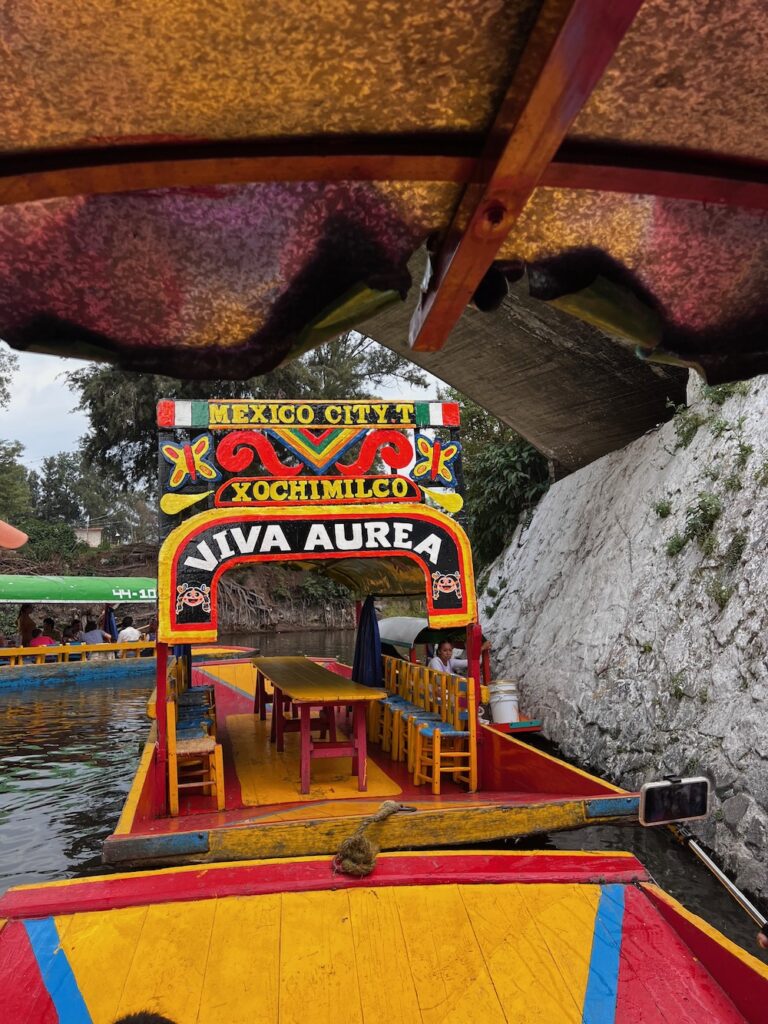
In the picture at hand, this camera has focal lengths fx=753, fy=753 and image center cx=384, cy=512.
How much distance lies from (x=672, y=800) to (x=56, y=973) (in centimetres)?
246

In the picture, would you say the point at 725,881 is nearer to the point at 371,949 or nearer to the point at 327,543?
the point at 371,949

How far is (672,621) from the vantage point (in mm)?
8977

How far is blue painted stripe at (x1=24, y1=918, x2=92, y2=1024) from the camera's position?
9.29 ft

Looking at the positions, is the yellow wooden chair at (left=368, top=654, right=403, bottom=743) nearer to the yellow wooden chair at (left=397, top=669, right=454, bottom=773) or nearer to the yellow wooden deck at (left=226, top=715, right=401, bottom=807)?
the yellow wooden chair at (left=397, top=669, right=454, bottom=773)

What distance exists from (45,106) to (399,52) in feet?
2.45

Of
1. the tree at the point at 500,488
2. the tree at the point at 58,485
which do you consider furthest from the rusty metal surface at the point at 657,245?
the tree at the point at 58,485

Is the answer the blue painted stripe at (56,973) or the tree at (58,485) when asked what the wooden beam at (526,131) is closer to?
the blue painted stripe at (56,973)

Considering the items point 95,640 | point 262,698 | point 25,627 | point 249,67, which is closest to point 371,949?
point 249,67

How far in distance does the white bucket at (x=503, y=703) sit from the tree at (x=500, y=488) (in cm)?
575

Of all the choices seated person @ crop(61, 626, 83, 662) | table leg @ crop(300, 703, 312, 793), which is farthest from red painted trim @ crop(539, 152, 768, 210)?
seated person @ crop(61, 626, 83, 662)

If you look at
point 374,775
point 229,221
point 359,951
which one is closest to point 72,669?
point 374,775

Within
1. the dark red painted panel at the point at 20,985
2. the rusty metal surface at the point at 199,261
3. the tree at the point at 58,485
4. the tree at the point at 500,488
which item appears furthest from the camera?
the tree at the point at 58,485

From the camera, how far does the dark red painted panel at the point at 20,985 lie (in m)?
2.79

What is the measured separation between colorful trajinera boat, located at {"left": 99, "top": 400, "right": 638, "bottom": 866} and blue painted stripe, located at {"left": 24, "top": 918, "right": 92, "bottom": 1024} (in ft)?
6.94
